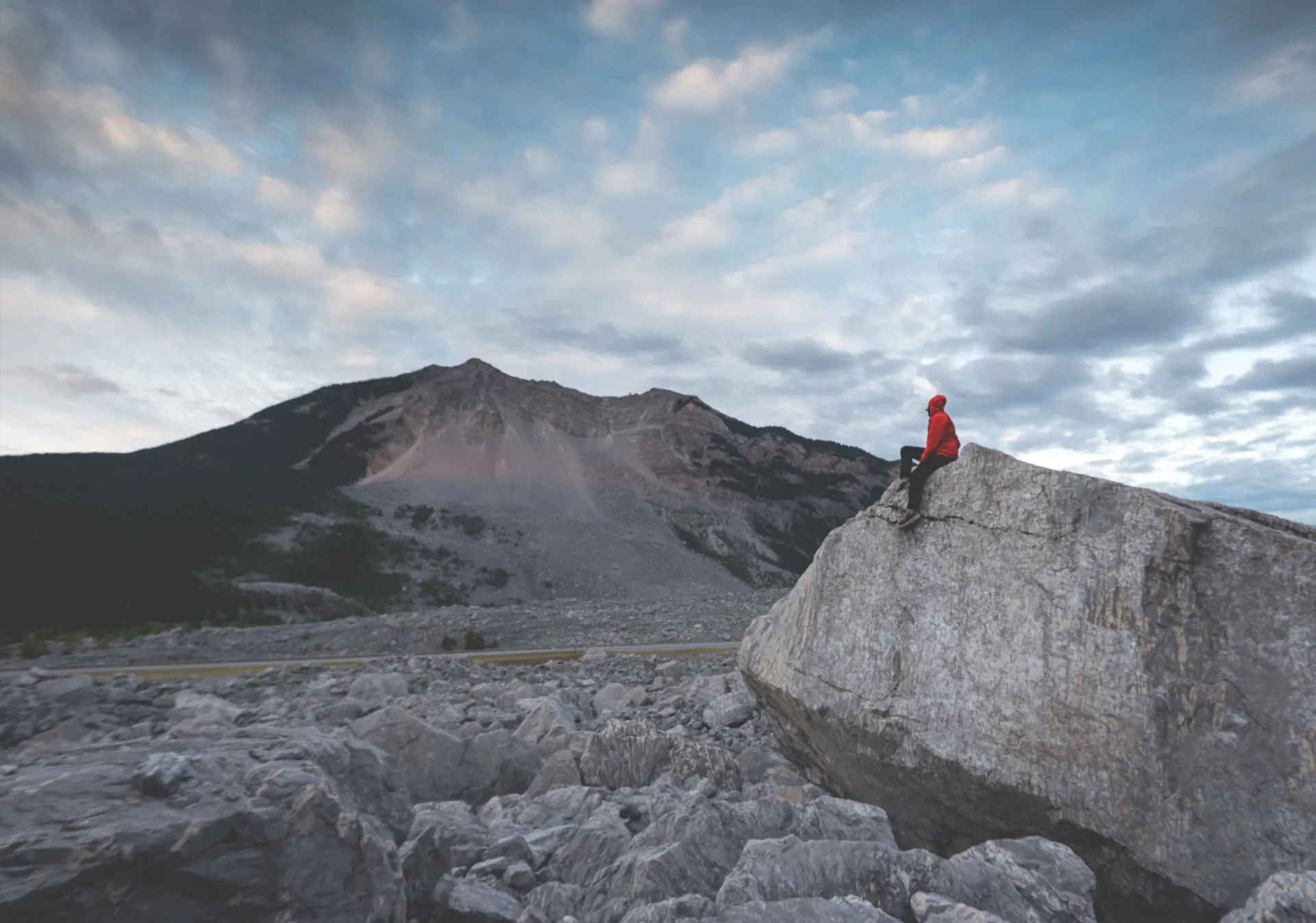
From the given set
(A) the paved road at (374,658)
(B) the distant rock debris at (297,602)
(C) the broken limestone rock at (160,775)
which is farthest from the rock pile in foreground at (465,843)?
(B) the distant rock debris at (297,602)

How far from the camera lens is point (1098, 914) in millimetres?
5664

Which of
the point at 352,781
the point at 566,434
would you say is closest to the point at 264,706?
the point at 352,781

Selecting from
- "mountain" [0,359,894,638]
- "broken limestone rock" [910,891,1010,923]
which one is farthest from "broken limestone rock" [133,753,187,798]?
"mountain" [0,359,894,638]

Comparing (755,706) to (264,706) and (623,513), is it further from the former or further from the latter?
(623,513)

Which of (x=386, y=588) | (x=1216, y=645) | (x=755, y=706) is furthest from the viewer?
(x=386, y=588)

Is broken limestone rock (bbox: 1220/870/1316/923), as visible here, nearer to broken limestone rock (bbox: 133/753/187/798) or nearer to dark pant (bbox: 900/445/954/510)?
dark pant (bbox: 900/445/954/510)

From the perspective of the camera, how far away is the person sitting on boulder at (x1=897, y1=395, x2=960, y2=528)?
7.45 m

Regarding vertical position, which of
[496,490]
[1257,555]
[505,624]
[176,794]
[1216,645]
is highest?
[496,490]

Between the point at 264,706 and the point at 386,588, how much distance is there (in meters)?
51.0

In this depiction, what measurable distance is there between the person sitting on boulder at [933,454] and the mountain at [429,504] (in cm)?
4731

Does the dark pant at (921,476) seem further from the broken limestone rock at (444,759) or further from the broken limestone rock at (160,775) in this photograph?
the broken limestone rock at (160,775)

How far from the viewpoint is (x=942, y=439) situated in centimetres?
767

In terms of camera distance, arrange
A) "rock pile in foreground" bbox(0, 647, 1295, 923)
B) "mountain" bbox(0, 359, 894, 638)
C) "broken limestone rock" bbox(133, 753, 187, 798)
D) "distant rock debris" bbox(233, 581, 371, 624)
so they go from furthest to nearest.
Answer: "mountain" bbox(0, 359, 894, 638) < "distant rock debris" bbox(233, 581, 371, 624) < "broken limestone rock" bbox(133, 753, 187, 798) < "rock pile in foreground" bbox(0, 647, 1295, 923)

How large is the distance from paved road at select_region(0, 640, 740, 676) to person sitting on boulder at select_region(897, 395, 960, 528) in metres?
18.8
